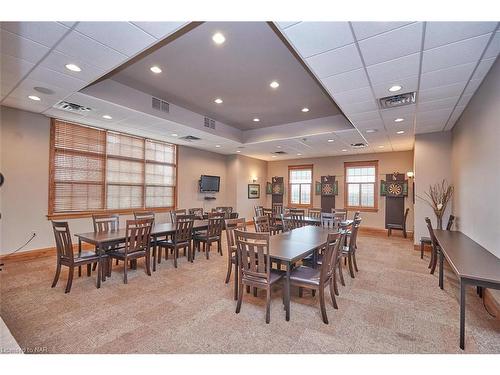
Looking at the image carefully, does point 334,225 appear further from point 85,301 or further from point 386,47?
point 85,301

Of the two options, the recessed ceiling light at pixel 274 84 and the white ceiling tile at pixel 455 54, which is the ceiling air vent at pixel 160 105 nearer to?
the recessed ceiling light at pixel 274 84

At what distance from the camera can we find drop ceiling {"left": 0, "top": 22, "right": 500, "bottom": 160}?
7.39 feet

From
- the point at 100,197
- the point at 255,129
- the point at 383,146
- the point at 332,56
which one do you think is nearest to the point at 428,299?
the point at 332,56

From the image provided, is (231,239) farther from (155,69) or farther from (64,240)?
(155,69)

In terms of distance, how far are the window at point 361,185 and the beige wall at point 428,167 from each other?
2.82 meters

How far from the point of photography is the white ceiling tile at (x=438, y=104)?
3793mm

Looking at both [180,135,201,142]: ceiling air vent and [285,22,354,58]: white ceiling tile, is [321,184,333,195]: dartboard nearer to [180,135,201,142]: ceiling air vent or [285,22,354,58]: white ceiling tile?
[180,135,201,142]: ceiling air vent

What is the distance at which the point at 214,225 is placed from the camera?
521 cm

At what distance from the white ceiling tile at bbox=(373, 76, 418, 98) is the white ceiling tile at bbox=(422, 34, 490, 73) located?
1.03ft

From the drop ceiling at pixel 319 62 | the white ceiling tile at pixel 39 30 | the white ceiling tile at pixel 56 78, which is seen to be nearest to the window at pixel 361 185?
the drop ceiling at pixel 319 62

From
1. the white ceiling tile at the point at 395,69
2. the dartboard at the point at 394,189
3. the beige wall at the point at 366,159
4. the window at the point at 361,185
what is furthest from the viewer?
the window at the point at 361,185

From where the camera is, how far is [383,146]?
7.48m

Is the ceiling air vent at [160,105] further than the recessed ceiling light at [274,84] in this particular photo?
Yes

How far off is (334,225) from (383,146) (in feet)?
12.9
